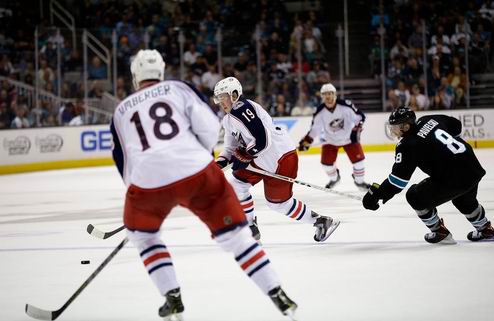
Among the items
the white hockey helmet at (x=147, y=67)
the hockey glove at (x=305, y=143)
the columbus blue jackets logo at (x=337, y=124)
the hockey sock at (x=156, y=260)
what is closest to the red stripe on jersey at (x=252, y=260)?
the hockey sock at (x=156, y=260)

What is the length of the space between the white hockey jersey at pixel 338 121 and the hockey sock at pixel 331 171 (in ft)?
0.91

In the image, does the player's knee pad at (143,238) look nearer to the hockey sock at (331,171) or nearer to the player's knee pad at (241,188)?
the player's knee pad at (241,188)

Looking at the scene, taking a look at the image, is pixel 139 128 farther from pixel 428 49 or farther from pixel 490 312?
pixel 428 49

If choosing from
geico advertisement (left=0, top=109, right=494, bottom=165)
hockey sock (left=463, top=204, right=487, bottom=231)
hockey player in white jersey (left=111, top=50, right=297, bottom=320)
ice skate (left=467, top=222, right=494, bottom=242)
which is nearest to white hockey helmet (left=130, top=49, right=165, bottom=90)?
hockey player in white jersey (left=111, top=50, right=297, bottom=320)

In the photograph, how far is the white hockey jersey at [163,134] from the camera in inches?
134

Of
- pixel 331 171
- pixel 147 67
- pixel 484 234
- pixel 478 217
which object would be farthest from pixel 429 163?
pixel 331 171

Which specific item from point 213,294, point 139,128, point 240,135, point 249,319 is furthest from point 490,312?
point 240,135

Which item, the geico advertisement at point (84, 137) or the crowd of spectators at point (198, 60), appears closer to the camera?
the geico advertisement at point (84, 137)

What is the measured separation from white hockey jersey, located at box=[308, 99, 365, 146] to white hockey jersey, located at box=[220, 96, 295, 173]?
12.1ft

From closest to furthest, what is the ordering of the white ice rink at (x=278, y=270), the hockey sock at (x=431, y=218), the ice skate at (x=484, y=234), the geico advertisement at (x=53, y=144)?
the white ice rink at (x=278, y=270)
the hockey sock at (x=431, y=218)
the ice skate at (x=484, y=234)
the geico advertisement at (x=53, y=144)

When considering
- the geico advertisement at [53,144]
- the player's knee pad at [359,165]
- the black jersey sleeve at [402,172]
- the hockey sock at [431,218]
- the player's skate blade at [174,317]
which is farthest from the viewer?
the geico advertisement at [53,144]

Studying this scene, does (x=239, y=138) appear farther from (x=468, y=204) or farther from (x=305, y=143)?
(x=305, y=143)

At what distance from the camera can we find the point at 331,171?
9.61m

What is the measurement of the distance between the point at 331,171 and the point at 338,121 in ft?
1.81
